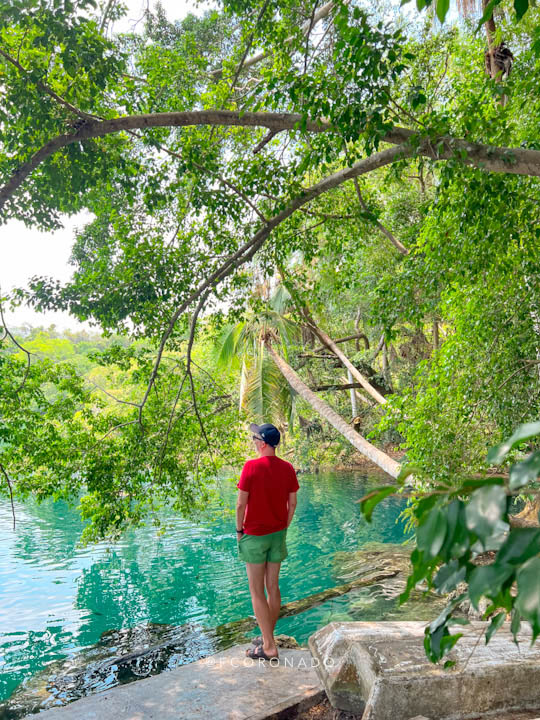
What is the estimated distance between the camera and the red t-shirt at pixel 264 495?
13.5ft

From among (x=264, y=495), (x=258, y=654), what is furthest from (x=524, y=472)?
(x=258, y=654)

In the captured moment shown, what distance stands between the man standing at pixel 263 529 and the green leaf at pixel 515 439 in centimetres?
328

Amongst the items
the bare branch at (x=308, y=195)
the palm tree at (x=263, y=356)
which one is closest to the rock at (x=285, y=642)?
the bare branch at (x=308, y=195)

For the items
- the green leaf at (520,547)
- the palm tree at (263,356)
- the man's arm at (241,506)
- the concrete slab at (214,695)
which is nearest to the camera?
the green leaf at (520,547)

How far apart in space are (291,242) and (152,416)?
10.1 feet

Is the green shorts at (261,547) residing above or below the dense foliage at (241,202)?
below

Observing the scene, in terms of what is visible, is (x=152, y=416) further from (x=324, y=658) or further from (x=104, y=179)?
(x=324, y=658)

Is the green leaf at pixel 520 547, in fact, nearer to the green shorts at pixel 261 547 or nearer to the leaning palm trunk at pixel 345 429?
the green shorts at pixel 261 547

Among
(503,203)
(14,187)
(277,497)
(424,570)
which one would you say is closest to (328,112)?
(503,203)

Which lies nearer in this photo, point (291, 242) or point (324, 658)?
point (324, 658)

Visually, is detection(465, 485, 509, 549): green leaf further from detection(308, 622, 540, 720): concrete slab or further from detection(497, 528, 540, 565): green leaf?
detection(308, 622, 540, 720): concrete slab

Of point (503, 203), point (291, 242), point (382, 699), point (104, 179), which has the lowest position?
point (382, 699)

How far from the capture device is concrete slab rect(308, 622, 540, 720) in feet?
10.0

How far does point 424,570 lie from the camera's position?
964 mm
